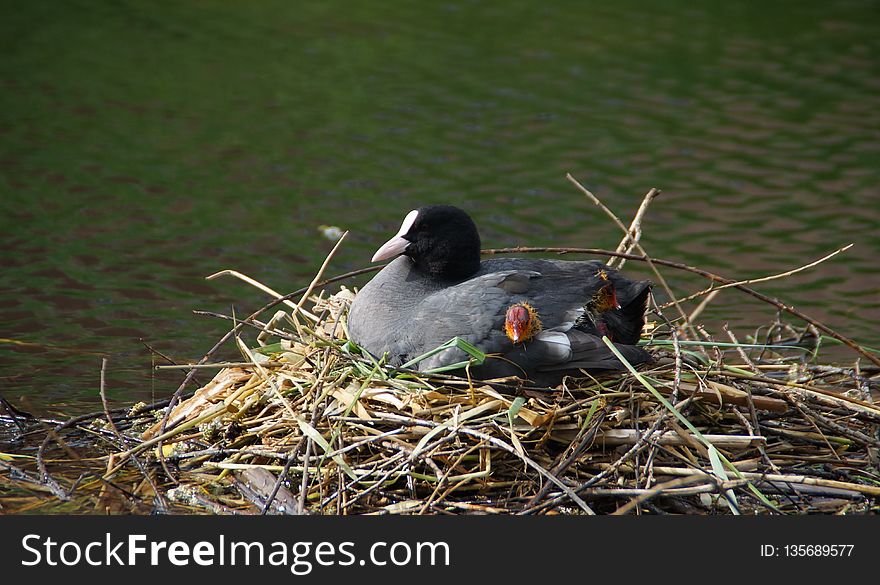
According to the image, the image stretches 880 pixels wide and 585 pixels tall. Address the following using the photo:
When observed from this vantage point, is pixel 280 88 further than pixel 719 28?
No

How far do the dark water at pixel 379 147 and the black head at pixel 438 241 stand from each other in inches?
61.6

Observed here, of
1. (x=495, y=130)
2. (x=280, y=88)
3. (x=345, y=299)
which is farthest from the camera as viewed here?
(x=280, y=88)

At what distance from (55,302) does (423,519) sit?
11.2 feet

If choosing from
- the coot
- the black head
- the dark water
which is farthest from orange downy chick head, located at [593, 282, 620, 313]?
the dark water

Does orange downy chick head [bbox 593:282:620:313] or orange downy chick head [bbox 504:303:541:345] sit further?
orange downy chick head [bbox 593:282:620:313]

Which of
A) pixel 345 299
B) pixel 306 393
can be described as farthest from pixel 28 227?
pixel 306 393

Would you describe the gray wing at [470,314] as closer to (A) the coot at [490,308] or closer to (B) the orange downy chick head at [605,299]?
(A) the coot at [490,308]

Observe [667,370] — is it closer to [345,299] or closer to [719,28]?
[345,299]

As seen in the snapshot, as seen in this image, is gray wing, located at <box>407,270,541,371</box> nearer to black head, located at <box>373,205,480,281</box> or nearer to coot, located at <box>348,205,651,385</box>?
coot, located at <box>348,205,651,385</box>

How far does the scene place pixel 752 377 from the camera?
4.10 metres

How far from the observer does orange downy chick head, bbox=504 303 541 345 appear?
3.93m

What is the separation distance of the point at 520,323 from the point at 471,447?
1.49ft

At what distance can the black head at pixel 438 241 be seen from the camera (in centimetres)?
432

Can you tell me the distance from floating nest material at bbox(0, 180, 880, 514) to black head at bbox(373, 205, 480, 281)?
43cm
